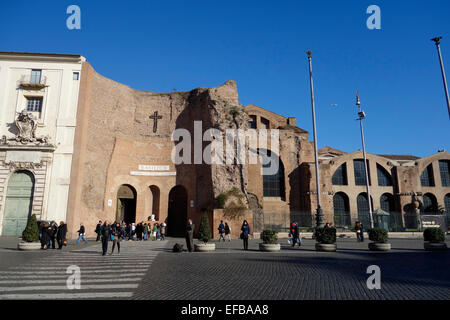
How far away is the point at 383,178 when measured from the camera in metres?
36.8

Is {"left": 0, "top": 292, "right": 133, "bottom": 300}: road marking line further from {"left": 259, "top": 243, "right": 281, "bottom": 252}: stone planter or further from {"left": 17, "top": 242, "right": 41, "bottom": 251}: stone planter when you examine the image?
{"left": 17, "top": 242, "right": 41, "bottom": 251}: stone planter

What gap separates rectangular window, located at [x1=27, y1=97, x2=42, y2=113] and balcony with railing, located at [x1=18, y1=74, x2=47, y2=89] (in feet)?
3.51

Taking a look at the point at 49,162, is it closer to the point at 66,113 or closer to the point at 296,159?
the point at 66,113

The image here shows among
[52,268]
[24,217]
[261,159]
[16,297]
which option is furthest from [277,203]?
[16,297]

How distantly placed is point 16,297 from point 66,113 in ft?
69.2

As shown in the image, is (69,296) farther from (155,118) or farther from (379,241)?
(155,118)

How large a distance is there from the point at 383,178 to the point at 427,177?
6.01 metres

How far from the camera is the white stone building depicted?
72.1 ft

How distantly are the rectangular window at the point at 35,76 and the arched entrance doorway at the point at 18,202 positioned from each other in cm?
765

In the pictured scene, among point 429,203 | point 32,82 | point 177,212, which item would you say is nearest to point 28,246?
point 177,212

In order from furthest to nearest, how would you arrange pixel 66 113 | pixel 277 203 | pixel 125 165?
pixel 277 203, pixel 125 165, pixel 66 113

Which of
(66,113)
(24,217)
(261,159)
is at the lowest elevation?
(24,217)

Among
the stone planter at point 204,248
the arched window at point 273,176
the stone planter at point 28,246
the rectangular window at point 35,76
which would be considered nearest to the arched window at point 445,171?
the arched window at point 273,176

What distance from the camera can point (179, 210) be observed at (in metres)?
28.2
